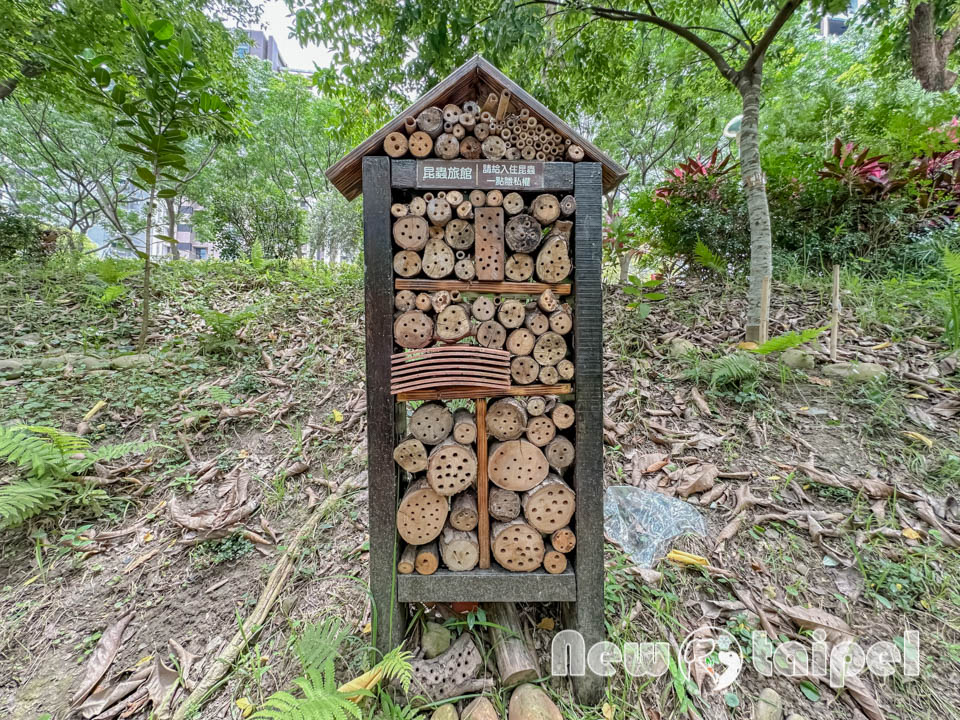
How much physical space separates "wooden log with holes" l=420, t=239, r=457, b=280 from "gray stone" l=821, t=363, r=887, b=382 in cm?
353

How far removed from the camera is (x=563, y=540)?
5.83 ft

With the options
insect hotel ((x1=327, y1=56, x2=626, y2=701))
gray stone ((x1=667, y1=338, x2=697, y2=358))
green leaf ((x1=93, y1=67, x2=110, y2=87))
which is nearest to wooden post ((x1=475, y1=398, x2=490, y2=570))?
insect hotel ((x1=327, y1=56, x2=626, y2=701))

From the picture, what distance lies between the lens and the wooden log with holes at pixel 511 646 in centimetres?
172

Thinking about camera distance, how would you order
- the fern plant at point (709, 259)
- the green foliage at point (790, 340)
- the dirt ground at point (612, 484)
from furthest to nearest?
the fern plant at point (709, 259) → the green foliage at point (790, 340) → the dirt ground at point (612, 484)

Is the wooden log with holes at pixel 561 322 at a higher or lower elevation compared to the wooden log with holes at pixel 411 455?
higher

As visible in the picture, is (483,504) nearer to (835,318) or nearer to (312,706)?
(312,706)

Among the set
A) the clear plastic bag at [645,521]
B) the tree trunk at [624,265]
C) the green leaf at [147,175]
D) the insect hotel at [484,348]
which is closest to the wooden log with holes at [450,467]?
the insect hotel at [484,348]

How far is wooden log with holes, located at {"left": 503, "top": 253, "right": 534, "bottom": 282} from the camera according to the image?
5.71 feet

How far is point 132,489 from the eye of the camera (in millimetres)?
2725

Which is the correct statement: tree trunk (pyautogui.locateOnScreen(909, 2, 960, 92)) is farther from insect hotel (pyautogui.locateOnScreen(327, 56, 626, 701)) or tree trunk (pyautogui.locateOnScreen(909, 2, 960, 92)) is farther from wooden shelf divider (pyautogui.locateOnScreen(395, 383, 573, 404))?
wooden shelf divider (pyautogui.locateOnScreen(395, 383, 573, 404))

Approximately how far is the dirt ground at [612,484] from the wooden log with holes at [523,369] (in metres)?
1.28

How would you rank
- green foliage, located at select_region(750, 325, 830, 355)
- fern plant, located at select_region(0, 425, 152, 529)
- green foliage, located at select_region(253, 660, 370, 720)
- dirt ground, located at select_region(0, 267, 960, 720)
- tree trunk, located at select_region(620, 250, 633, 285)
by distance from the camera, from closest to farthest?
green foliage, located at select_region(253, 660, 370, 720), dirt ground, located at select_region(0, 267, 960, 720), fern plant, located at select_region(0, 425, 152, 529), green foliage, located at select_region(750, 325, 830, 355), tree trunk, located at select_region(620, 250, 633, 285)

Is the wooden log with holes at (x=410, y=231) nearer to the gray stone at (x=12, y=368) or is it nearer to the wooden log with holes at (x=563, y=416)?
the wooden log with holes at (x=563, y=416)

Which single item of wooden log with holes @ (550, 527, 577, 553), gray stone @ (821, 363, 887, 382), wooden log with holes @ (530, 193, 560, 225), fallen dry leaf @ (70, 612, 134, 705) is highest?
wooden log with holes @ (530, 193, 560, 225)
